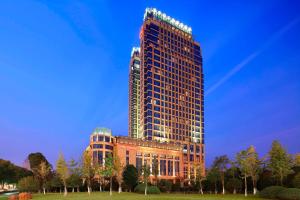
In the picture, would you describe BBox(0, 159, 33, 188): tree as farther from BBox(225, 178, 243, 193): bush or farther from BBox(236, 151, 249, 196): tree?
BBox(236, 151, 249, 196): tree

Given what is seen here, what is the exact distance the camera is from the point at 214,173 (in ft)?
332

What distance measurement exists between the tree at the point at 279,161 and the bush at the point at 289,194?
16.3m

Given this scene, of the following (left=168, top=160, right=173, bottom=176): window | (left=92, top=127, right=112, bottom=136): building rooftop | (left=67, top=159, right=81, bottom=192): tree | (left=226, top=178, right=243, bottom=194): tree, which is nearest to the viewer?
(left=226, top=178, right=243, bottom=194): tree

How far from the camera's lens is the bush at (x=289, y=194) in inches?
2139

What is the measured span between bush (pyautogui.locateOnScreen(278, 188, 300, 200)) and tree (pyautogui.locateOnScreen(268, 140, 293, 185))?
16277mm

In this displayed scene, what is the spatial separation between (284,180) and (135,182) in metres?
49.9

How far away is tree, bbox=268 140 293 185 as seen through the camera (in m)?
74.0

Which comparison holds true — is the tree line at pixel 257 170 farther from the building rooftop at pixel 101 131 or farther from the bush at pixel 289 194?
the building rooftop at pixel 101 131

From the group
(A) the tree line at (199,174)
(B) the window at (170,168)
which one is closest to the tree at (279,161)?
(A) the tree line at (199,174)

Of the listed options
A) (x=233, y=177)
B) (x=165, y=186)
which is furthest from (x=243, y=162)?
(x=165, y=186)

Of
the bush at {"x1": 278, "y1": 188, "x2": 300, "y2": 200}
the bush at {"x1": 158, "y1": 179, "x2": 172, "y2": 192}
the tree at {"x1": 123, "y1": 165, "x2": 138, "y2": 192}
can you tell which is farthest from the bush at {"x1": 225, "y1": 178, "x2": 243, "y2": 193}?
the bush at {"x1": 278, "y1": 188, "x2": 300, "y2": 200}

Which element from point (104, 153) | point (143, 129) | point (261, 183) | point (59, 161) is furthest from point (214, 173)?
point (143, 129)

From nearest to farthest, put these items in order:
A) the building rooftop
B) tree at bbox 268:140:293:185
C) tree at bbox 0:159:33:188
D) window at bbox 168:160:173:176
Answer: tree at bbox 268:140:293:185, tree at bbox 0:159:33:188, the building rooftop, window at bbox 168:160:173:176

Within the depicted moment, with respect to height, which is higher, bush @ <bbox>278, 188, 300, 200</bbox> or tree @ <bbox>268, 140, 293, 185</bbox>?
tree @ <bbox>268, 140, 293, 185</bbox>
